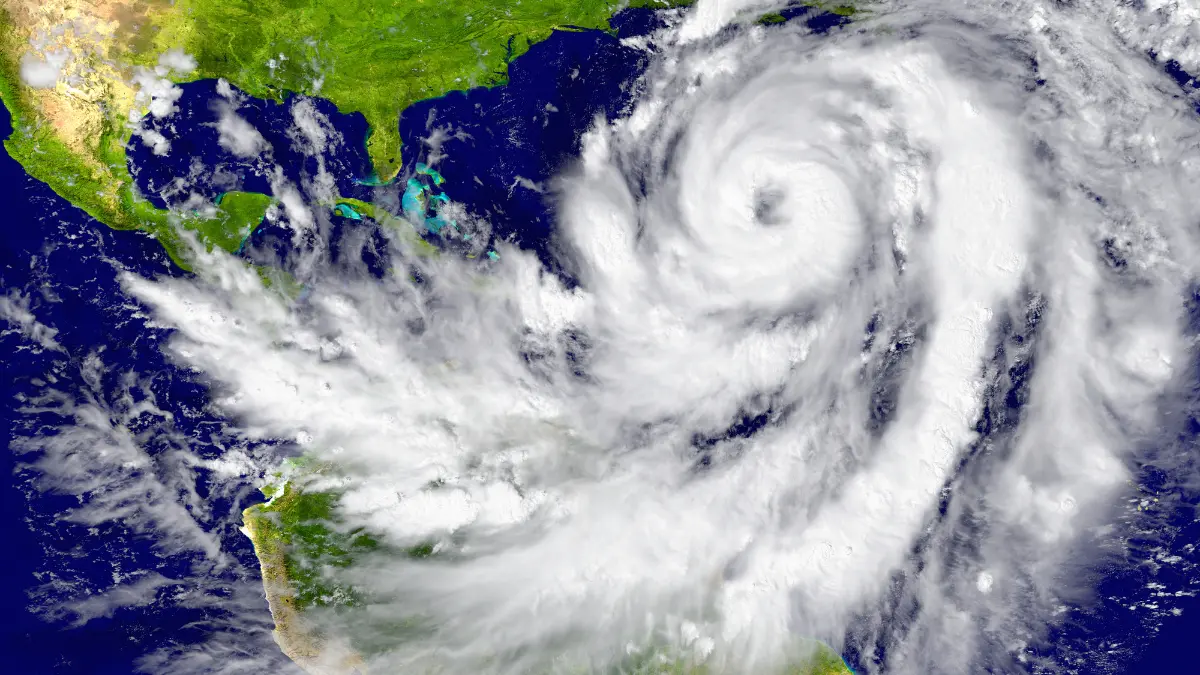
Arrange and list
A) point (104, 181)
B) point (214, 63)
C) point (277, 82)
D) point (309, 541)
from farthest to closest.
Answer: point (309, 541) → point (277, 82) → point (214, 63) → point (104, 181)

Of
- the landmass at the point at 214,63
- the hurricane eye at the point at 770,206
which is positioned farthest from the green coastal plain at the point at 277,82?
the hurricane eye at the point at 770,206

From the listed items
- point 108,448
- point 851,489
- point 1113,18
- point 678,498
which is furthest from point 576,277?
point 1113,18

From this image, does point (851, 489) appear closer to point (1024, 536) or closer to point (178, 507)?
point (1024, 536)

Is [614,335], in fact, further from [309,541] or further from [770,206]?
[309,541]

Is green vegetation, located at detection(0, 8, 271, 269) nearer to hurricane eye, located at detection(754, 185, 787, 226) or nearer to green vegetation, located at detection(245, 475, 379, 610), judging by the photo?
green vegetation, located at detection(245, 475, 379, 610)

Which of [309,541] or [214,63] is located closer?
[214,63]

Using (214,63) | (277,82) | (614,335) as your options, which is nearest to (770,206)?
(614,335)
